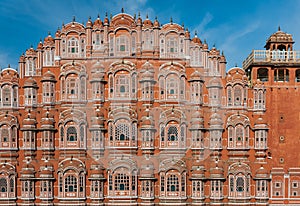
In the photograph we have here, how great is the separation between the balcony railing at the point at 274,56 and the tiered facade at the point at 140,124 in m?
0.43

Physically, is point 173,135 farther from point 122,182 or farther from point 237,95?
point 237,95

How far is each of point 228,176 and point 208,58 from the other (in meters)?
9.79

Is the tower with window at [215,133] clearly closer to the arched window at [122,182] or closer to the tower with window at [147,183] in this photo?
the tower with window at [147,183]

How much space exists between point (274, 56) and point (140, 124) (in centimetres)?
1299

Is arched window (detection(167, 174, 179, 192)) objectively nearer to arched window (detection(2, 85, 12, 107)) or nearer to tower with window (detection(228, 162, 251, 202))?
tower with window (detection(228, 162, 251, 202))

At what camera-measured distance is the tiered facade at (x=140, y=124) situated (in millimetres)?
24875

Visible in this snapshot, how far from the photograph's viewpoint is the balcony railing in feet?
87.4

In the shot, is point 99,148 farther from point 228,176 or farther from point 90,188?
point 228,176

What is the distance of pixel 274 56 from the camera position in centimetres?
2700

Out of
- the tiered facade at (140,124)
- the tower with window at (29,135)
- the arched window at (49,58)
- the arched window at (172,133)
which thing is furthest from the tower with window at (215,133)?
the tower with window at (29,135)

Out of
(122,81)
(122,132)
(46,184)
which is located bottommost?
(46,184)

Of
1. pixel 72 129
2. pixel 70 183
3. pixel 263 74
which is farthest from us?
pixel 263 74

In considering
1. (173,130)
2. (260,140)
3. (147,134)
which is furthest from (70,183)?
(260,140)

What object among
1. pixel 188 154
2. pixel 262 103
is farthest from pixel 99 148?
pixel 262 103
